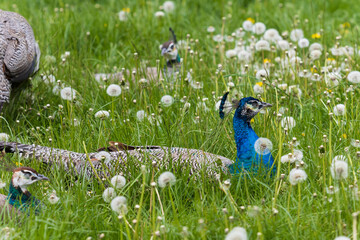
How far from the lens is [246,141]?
365 cm

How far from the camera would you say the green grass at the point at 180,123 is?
302cm

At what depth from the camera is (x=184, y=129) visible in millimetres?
4227

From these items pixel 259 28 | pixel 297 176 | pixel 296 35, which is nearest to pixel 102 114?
pixel 297 176

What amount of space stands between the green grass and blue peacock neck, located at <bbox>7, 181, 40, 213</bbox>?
9 centimetres

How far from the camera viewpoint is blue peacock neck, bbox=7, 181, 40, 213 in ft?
10.4

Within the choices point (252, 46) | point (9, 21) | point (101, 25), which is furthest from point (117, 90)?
point (101, 25)

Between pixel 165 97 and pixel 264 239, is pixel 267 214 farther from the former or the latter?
pixel 165 97

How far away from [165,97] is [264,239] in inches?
75.1

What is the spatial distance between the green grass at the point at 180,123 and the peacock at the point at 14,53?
303 mm

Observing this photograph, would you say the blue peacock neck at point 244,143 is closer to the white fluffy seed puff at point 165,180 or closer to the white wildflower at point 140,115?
the white fluffy seed puff at point 165,180

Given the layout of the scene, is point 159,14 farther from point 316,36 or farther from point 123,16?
point 316,36

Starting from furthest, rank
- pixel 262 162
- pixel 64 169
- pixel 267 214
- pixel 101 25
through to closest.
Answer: pixel 101 25 < pixel 64 169 < pixel 262 162 < pixel 267 214

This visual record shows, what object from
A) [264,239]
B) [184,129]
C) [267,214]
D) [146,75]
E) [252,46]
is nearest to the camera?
[264,239]

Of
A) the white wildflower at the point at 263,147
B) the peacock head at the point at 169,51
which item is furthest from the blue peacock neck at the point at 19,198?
the peacock head at the point at 169,51
